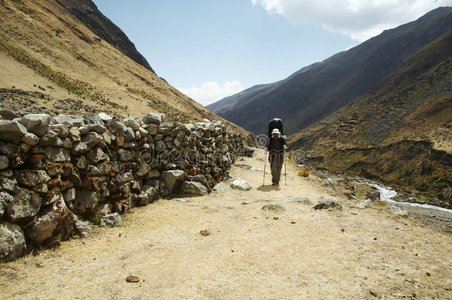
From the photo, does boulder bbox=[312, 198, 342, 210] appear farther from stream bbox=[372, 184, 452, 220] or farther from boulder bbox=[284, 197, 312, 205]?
stream bbox=[372, 184, 452, 220]

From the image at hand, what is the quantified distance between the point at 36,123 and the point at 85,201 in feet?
7.40

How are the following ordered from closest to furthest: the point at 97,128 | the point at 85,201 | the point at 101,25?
the point at 85,201, the point at 97,128, the point at 101,25

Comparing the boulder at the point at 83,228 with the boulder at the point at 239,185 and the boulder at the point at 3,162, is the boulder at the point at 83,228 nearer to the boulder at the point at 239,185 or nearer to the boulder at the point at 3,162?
the boulder at the point at 3,162

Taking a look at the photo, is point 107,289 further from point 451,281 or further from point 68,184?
point 451,281

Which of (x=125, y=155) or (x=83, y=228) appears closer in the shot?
(x=83, y=228)

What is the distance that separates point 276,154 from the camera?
16797 millimetres

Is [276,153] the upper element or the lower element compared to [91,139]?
lower

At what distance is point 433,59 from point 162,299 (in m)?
116

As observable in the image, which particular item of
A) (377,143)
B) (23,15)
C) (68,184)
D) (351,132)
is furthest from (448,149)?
(23,15)

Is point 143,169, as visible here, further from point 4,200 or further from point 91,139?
point 4,200

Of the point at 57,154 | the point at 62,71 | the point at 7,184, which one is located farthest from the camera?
the point at 62,71

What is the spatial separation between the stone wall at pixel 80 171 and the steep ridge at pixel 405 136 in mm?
36320

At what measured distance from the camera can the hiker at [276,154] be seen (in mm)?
16500

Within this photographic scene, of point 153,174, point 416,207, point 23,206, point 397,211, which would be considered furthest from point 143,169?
point 416,207
